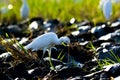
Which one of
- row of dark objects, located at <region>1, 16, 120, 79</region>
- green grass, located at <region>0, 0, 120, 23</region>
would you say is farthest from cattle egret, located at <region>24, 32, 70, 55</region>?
green grass, located at <region>0, 0, 120, 23</region>

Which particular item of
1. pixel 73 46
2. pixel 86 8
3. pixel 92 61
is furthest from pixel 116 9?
pixel 92 61

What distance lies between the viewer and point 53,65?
5.27 meters

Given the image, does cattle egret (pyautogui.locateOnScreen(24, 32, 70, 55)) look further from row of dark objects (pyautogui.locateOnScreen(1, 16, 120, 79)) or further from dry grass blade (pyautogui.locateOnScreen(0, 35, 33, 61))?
row of dark objects (pyautogui.locateOnScreen(1, 16, 120, 79))

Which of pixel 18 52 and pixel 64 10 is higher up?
pixel 64 10

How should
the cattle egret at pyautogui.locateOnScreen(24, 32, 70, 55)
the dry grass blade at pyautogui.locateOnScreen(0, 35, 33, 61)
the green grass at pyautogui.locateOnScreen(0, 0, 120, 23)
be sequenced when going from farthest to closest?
the green grass at pyautogui.locateOnScreen(0, 0, 120, 23) → the cattle egret at pyautogui.locateOnScreen(24, 32, 70, 55) → the dry grass blade at pyautogui.locateOnScreen(0, 35, 33, 61)

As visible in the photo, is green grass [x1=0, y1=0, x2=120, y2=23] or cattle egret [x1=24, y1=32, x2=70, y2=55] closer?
cattle egret [x1=24, y1=32, x2=70, y2=55]

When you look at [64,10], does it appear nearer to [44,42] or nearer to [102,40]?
[102,40]

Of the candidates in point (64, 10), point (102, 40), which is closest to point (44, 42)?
point (102, 40)

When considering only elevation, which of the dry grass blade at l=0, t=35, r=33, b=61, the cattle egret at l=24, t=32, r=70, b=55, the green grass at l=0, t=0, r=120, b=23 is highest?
the green grass at l=0, t=0, r=120, b=23

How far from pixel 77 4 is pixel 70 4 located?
0.15m

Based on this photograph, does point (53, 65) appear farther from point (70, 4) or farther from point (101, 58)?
point (70, 4)

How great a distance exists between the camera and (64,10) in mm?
11070

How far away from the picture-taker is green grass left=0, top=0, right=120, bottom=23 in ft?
34.9

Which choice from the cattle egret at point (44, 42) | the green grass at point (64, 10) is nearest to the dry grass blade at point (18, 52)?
the cattle egret at point (44, 42)
